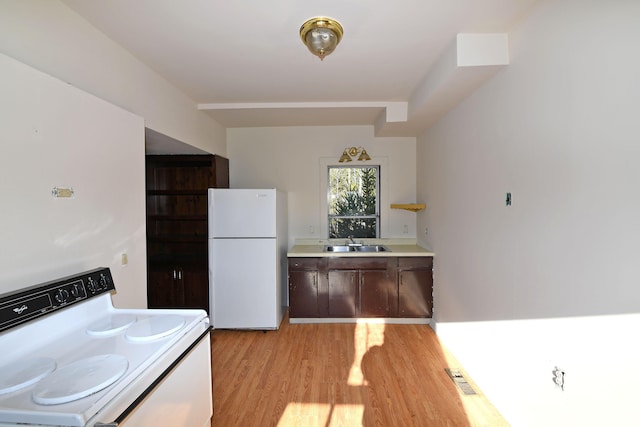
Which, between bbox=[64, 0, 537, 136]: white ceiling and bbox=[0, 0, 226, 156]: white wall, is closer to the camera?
bbox=[0, 0, 226, 156]: white wall

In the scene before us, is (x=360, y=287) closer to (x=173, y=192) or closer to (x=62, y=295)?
(x=173, y=192)

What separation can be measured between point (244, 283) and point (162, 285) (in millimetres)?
1071

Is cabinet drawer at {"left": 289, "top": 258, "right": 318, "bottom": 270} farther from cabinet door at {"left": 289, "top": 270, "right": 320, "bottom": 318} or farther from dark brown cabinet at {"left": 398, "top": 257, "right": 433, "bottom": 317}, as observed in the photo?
dark brown cabinet at {"left": 398, "top": 257, "right": 433, "bottom": 317}

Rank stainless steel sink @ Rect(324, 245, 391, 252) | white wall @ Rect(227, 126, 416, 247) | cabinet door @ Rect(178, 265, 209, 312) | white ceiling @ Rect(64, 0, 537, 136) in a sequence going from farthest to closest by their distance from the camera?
white wall @ Rect(227, 126, 416, 247) < stainless steel sink @ Rect(324, 245, 391, 252) < cabinet door @ Rect(178, 265, 209, 312) < white ceiling @ Rect(64, 0, 537, 136)

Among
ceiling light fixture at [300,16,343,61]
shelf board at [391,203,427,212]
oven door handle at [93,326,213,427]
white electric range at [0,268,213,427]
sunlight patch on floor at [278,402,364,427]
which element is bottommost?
sunlight patch on floor at [278,402,364,427]

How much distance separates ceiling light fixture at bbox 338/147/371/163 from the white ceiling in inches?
23.3

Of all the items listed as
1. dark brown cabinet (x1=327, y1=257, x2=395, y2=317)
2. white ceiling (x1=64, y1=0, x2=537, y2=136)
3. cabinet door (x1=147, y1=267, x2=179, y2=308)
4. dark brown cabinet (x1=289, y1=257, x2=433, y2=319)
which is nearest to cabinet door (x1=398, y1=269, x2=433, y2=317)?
dark brown cabinet (x1=289, y1=257, x2=433, y2=319)

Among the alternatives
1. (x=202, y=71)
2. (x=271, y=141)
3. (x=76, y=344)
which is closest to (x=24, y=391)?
(x=76, y=344)

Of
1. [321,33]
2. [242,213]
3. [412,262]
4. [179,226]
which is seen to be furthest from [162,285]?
[321,33]

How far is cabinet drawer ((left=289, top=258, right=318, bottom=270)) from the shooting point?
349cm

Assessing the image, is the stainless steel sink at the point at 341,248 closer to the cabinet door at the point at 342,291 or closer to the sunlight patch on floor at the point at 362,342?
the cabinet door at the point at 342,291

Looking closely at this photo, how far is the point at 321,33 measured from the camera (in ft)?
5.42

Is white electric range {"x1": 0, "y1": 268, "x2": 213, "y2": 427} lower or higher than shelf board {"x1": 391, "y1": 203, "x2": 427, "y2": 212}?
lower

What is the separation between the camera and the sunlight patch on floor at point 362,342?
2453 mm
